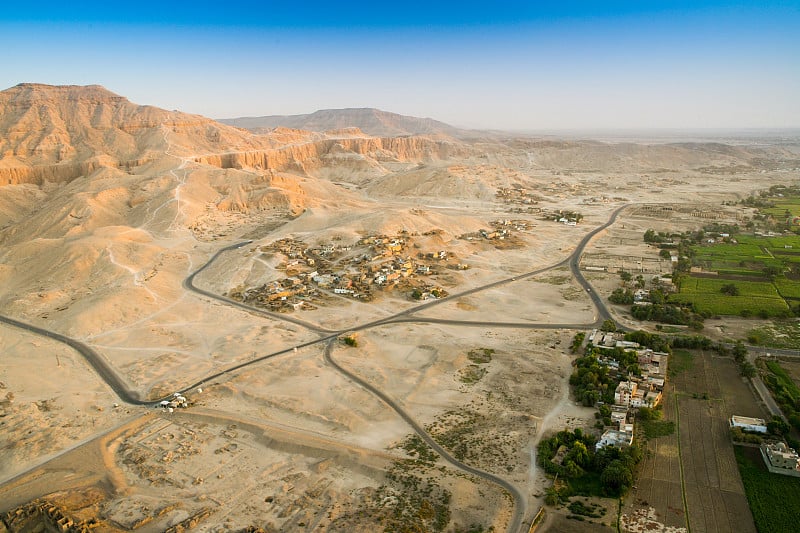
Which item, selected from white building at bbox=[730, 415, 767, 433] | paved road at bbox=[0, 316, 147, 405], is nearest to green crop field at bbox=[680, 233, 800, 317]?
white building at bbox=[730, 415, 767, 433]

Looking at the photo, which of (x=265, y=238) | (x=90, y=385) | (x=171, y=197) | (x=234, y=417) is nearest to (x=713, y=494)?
(x=234, y=417)

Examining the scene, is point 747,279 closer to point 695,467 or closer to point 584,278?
point 584,278

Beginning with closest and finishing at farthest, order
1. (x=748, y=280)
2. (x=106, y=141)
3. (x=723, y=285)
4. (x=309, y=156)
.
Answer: (x=723, y=285) < (x=748, y=280) < (x=106, y=141) < (x=309, y=156)

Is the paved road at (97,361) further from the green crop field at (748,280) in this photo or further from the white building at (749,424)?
the green crop field at (748,280)

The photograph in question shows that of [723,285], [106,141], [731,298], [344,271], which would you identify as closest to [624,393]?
[731,298]

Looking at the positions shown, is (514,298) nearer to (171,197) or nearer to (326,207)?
(326,207)
